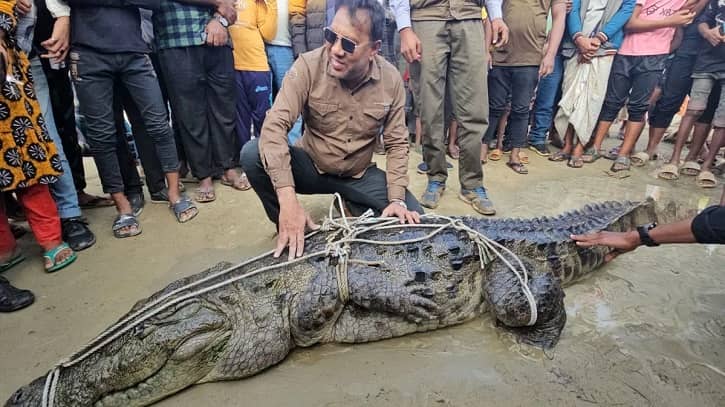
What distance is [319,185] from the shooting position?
289 cm

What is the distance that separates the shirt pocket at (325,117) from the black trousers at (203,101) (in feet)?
4.73

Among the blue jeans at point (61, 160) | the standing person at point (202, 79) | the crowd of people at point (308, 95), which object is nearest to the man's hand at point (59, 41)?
the crowd of people at point (308, 95)

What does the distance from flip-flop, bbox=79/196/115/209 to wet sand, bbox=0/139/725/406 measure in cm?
47

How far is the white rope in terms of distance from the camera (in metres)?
1.57

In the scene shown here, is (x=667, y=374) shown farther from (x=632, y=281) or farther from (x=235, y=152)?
(x=235, y=152)

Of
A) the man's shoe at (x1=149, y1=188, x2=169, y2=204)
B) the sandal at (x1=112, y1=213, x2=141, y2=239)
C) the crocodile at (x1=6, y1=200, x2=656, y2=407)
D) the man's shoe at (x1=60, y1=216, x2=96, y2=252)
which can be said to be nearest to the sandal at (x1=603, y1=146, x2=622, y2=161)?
the crocodile at (x1=6, y1=200, x2=656, y2=407)

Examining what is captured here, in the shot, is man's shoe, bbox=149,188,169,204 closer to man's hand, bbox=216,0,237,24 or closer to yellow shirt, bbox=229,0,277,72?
yellow shirt, bbox=229,0,277,72

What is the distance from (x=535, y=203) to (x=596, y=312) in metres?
1.68

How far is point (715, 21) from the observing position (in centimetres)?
406

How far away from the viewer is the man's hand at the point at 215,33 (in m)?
3.39

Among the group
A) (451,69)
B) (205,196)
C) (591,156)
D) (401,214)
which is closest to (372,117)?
(401,214)

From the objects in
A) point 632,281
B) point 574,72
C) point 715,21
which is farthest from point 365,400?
point 715,21

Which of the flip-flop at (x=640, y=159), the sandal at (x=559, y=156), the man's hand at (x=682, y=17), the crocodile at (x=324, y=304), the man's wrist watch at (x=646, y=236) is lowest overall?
the sandal at (x=559, y=156)

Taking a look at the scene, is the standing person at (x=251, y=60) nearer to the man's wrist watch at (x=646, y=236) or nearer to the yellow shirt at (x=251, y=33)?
the yellow shirt at (x=251, y=33)
